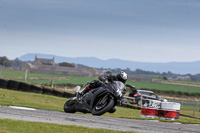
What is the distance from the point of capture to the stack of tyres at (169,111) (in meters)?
19.4

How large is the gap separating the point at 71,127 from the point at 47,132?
1.10 meters

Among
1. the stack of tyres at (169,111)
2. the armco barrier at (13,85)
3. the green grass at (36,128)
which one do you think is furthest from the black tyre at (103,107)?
the armco barrier at (13,85)

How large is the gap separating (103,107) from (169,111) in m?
9.00

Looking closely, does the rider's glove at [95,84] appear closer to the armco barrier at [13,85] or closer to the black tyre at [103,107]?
the black tyre at [103,107]

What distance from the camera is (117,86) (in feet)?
37.7

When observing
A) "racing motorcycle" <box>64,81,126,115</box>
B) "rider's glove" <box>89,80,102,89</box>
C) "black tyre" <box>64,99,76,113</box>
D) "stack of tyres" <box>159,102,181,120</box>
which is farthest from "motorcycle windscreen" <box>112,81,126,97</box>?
"stack of tyres" <box>159,102,181,120</box>

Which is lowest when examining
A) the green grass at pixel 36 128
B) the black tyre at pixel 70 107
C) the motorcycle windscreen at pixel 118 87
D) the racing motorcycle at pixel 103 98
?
the green grass at pixel 36 128

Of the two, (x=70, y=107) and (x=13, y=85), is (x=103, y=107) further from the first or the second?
(x=13, y=85)

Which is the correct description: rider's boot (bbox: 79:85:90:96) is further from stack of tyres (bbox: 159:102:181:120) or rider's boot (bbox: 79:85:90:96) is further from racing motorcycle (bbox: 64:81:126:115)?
stack of tyres (bbox: 159:102:181:120)

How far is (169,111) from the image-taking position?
64.1 ft

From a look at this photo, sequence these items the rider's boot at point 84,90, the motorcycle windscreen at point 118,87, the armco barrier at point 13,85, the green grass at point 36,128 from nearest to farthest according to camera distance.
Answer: the green grass at point 36,128 < the motorcycle windscreen at point 118,87 < the rider's boot at point 84,90 < the armco barrier at point 13,85

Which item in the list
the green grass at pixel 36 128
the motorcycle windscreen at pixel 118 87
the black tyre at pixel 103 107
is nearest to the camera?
the green grass at pixel 36 128

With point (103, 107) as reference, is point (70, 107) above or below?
below

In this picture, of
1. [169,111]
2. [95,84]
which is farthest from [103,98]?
[169,111]
